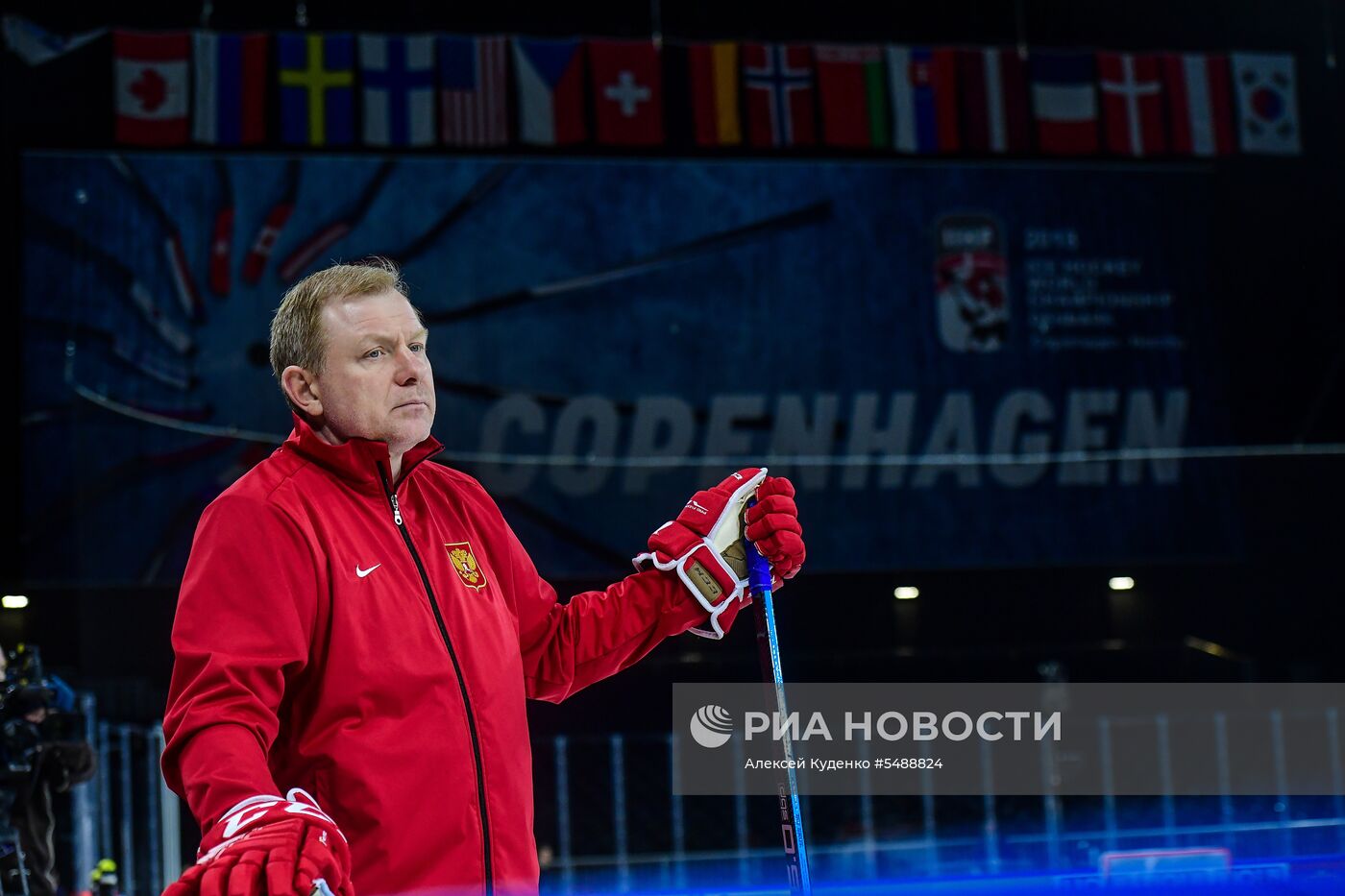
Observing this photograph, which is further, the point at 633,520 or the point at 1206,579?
the point at 1206,579

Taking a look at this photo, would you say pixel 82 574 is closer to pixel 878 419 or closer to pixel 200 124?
pixel 200 124

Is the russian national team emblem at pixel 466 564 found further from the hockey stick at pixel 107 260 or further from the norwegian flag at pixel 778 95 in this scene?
the norwegian flag at pixel 778 95

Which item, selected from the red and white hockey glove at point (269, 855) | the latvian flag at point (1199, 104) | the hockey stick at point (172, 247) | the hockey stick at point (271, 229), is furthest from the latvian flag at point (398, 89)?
the red and white hockey glove at point (269, 855)

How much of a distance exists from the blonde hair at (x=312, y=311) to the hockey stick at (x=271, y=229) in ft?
22.5

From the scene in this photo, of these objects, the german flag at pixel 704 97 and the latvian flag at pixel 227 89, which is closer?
the latvian flag at pixel 227 89

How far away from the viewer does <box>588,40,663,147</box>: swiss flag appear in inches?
342

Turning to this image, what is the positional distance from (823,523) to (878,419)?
73cm

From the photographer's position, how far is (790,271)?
880 cm

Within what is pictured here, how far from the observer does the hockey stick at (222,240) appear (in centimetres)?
826

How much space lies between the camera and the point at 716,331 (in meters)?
8.73

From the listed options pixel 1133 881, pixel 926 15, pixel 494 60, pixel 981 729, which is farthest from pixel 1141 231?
pixel 1133 881

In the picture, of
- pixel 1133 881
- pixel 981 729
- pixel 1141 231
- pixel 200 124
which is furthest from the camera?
pixel 1141 231

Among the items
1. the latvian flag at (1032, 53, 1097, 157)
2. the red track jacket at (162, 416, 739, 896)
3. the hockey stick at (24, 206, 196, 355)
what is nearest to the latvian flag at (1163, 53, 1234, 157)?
the latvian flag at (1032, 53, 1097, 157)

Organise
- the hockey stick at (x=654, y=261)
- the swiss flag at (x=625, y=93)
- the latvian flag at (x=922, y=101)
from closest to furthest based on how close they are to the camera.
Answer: the hockey stick at (x=654, y=261) → the swiss flag at (x=625, y=93) → the latvian flag at (x=922, y=101)
